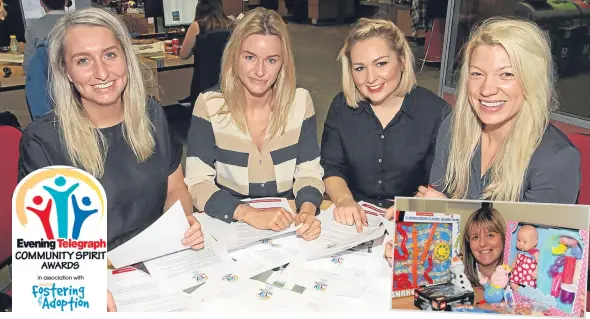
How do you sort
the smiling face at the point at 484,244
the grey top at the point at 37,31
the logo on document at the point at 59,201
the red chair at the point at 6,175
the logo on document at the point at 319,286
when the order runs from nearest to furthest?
the logo on document at the point at 59,201
the smiling face at the point at 484,244
the logo on document at the point at 319,286
the red chair at the point at 6,175
the grey top at the point at 37,31

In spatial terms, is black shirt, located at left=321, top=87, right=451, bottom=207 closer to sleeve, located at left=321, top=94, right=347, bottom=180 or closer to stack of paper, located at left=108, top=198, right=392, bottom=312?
sleeve, located at left=321, top=94, right=347, bottom=180

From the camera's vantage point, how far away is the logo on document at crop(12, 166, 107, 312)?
3.28 feet

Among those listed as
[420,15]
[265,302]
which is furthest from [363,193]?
[420,15]

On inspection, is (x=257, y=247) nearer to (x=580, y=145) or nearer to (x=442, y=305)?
(x=442, y=305)

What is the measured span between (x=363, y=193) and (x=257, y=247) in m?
0.67

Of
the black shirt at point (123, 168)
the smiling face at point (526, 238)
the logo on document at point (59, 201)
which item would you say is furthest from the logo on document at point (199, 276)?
the smiling face at point (526, 238)

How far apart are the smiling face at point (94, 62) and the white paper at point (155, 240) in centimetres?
48

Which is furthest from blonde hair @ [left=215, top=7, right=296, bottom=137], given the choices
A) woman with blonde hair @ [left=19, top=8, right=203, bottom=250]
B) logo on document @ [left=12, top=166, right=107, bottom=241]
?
logo on document @ [left=12, top=166, right=107, bottom=241]

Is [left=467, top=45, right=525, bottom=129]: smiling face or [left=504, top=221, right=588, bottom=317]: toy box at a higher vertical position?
[left=467, top=45, right=525, bottom=129]: smiling face

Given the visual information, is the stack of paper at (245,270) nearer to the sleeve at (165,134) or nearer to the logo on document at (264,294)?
the logo on document at (264,294)

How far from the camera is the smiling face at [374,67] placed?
193 cm

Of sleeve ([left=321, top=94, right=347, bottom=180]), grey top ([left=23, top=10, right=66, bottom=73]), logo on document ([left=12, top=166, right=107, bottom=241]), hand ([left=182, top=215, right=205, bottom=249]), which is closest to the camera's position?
logo on document ([left=12, top=166, right=107, bottom=241])

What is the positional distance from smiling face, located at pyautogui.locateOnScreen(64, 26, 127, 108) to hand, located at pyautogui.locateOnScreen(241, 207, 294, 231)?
576mm

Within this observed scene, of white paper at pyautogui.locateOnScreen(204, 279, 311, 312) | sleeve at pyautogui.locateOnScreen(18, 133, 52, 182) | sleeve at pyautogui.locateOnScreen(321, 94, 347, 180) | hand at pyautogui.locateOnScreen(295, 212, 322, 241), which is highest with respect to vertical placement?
sleeve at pyautogui.locateOnScreen(18, 133, 52, 182)
